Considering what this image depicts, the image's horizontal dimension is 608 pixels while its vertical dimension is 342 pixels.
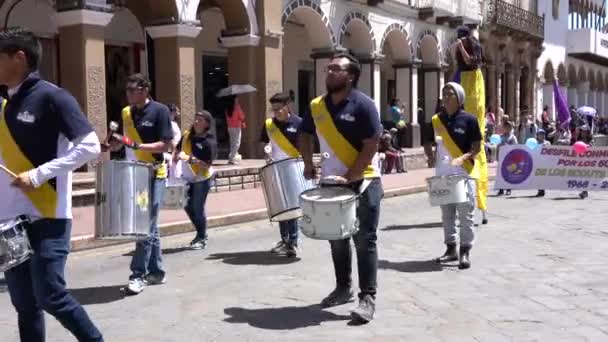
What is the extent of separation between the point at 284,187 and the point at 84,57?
23.9ft

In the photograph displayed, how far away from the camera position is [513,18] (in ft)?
98.2

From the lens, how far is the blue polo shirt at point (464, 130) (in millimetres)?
7277

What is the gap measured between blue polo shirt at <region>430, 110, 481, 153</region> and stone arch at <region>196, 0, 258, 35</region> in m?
9.67

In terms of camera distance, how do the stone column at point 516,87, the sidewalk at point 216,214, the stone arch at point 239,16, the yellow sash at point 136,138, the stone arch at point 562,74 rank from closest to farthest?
the yellow sash at point 136,138
the sidewalk at point 216,214
the stone arch at point 239,16
the stone column at point 516,87
the stone arch at point 562,74

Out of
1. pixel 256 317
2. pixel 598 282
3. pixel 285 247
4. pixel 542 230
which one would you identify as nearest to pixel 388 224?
pixel 542 230

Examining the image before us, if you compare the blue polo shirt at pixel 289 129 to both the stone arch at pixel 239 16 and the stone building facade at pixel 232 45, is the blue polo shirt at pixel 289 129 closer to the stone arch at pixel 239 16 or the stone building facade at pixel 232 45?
the stone building facade at pixel 232 45

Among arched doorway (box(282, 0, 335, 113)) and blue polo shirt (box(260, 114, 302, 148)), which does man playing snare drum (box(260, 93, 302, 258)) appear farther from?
arched doorway (box(282, 0, 335, 113))

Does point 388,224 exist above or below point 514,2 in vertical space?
below

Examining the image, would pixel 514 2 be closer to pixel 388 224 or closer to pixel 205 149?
pixel 388 224

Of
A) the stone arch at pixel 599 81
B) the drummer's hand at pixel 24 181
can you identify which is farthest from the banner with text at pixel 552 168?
the stone arch at pixel 599 81

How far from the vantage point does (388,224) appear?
10.6m

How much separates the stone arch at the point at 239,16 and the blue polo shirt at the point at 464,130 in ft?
31.7

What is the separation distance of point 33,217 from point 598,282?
483cm

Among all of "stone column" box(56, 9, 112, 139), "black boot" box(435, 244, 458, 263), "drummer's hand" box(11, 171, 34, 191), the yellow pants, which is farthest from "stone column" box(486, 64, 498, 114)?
"drummer's hand" box(11, 171, 34, 191)
